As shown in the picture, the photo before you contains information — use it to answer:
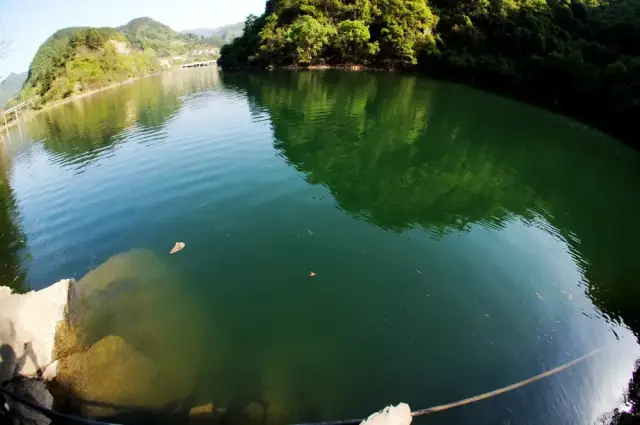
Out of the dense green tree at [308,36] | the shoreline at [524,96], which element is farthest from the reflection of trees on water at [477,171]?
the dense green tree at [308,36]

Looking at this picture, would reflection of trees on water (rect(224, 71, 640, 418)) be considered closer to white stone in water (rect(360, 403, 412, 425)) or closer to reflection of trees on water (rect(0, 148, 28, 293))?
white stone in water (rect(360, 403, 412, 425))

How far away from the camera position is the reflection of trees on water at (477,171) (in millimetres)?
17719

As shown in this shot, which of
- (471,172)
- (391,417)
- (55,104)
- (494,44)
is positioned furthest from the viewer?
(55,104)

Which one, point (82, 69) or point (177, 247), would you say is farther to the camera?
point (82, 69)

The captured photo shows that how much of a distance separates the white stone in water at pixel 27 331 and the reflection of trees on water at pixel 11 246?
12.0ft

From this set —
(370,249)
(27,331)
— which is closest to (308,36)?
(370,249)

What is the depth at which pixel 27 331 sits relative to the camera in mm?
11297

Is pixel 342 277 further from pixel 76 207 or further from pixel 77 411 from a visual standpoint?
pixel 76 207

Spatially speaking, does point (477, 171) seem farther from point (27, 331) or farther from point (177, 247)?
point (27, 331)

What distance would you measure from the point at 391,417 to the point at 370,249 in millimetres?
9465

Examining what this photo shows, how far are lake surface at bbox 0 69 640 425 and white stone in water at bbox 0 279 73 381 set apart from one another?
75.7 inches

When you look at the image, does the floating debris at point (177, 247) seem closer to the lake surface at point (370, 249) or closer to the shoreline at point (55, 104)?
the lake surface at point (370, 249)

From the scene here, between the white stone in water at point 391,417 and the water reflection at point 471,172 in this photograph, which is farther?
the water reflection at point 471,172

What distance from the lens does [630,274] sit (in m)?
15.3
